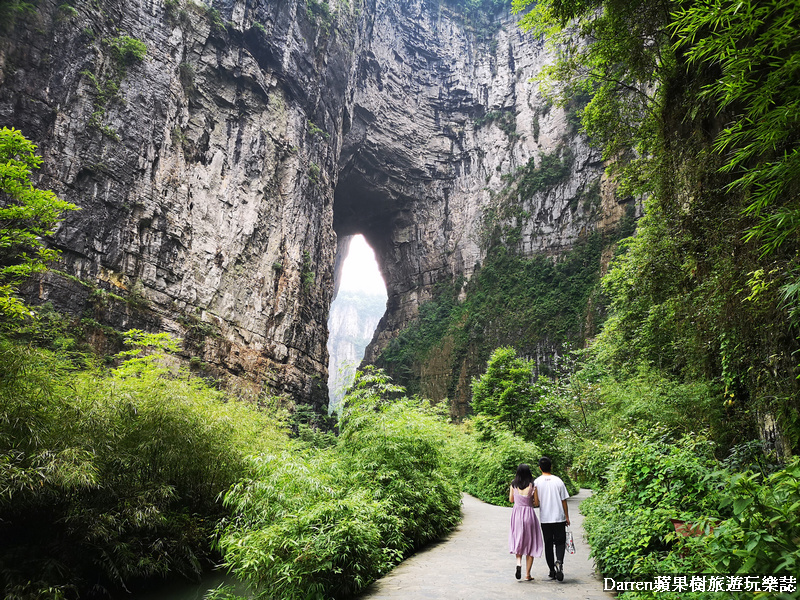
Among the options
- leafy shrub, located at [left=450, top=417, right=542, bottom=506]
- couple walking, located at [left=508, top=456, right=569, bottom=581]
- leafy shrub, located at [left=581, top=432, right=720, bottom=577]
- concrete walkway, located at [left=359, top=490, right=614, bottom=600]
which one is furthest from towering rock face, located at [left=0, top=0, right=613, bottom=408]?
leafy shrub, located at [left=581, top=432, right=720, bottom=577]

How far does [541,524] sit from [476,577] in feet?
2.85

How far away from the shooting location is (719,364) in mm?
4227

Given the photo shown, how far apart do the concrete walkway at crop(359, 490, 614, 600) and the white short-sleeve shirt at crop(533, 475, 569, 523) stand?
56cm

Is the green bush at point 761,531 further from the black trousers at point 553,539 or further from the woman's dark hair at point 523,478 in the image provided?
the woman's dark hair at point 523,478

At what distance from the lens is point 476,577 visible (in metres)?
4.25

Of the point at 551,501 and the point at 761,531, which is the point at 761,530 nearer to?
the point at 761,531

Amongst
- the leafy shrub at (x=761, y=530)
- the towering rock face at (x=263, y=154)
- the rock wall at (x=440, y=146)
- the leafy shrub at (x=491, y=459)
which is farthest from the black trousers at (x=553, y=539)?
the rock wall at (x=440, y=146)

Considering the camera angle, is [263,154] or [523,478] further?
[263,154]

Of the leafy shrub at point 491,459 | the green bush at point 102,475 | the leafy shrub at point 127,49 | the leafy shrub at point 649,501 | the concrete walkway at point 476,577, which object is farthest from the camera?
the leafy shrub at point 127,49

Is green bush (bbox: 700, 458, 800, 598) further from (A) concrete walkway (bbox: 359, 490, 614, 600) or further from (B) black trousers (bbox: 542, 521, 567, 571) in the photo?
(B) black trousers (bbox: 542, 521, 567, 571)

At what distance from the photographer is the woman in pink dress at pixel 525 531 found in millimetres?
4207

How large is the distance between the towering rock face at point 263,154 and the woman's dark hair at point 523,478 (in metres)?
16.4

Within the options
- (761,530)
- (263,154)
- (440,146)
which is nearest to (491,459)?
(761,530)

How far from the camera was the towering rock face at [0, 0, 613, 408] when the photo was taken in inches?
633
